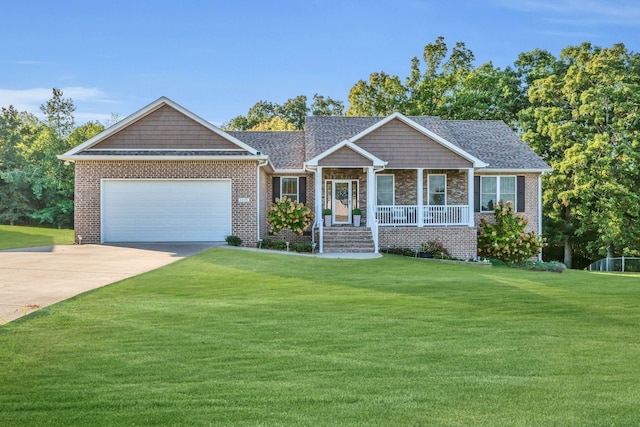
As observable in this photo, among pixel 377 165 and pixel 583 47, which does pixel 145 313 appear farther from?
pixel 583 47

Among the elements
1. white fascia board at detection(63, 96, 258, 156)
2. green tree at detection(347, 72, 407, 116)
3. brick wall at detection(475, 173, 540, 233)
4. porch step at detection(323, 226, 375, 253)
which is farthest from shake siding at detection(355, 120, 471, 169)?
green tree at detection(347, 72, 407, 116)

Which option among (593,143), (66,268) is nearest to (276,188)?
(66,268)

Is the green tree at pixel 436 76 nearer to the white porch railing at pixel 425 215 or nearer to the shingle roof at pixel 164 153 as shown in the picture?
the white porch railing at pixel 425 215

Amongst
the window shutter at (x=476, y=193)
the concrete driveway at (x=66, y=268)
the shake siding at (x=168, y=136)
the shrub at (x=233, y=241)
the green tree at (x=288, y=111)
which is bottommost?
the concrete driveway at (x=66, y=268)

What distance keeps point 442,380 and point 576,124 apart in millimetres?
28524

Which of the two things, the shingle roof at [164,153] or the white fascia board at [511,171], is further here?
the white fascia board at [511,171]

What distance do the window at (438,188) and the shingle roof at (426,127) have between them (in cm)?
167

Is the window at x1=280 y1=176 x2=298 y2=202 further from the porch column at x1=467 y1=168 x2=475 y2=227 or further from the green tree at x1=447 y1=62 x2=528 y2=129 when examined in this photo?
the green tree at x1=447 y1=62 x2=528 y2=129

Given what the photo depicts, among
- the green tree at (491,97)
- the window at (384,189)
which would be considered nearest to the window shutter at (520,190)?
the window at (384,189)

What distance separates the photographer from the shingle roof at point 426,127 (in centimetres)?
2395

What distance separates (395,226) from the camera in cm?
2144

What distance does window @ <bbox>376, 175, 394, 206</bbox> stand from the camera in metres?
23.5

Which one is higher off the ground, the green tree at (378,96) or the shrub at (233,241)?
the green tree at (378,96)

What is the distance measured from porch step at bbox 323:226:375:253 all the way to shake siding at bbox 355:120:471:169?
10.8ft
